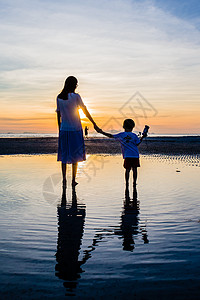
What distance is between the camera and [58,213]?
4531mm

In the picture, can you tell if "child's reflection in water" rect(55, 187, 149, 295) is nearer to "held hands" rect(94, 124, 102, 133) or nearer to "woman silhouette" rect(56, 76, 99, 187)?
"woman silhouette" rect(56, 76, 99, 187)

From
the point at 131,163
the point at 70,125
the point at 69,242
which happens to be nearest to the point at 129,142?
the point at 131,163

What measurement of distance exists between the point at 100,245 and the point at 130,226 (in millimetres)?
789

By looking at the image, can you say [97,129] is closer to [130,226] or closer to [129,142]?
[129,142]

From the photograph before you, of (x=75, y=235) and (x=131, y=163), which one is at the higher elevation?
(x=131, y=163)

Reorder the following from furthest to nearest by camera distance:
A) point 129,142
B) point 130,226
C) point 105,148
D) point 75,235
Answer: point 105,148 < point 129,142 < point 130,226 < point 75,235

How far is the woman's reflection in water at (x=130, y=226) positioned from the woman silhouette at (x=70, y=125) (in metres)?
1.76

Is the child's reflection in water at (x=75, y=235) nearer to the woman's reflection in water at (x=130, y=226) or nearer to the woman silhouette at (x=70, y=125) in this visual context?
the woman's reflection in water at (x=130, y=226)

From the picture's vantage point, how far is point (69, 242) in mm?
3225

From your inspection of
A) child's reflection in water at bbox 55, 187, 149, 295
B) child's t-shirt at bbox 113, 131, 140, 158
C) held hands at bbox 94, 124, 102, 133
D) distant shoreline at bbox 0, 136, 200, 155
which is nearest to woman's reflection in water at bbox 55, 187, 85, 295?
child's reflection in water at bbox 55, 187, 149, 295

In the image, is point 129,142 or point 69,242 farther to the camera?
point 129,142

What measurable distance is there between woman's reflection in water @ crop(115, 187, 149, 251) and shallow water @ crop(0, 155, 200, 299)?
0.4 inches

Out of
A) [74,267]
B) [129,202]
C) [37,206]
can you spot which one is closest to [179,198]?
[129,202]

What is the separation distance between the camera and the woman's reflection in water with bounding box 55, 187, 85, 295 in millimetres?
2449
